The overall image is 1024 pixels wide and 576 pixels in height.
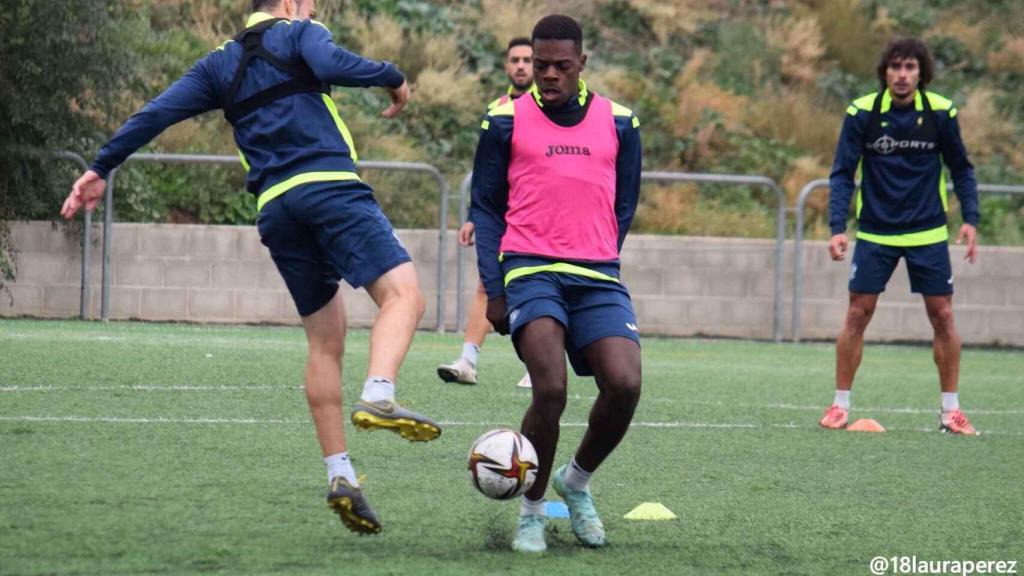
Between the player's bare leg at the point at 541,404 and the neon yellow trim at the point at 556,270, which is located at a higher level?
the neon yellow trim at the point at 556,270

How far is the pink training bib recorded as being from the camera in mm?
5957

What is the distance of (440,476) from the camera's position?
7211 mm

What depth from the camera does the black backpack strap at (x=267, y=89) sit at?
591 cm

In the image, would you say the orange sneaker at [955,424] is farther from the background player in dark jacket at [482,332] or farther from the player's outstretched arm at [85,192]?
the player's outstretched arm at [85,192]

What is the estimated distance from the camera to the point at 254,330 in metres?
16.2

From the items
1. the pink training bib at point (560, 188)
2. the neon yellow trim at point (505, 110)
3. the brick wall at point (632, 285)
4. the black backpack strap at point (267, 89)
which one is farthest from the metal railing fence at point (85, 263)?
the pink training bib at point (560, 188)

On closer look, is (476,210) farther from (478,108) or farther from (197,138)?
(478,108)

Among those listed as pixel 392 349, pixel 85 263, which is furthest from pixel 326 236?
pixel 85 263

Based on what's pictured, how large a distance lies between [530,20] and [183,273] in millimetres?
8778

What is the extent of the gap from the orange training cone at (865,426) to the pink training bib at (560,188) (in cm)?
434

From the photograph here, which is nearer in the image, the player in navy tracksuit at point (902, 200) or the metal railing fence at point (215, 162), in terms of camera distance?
the player in navy tracksuit at point (902, 200)

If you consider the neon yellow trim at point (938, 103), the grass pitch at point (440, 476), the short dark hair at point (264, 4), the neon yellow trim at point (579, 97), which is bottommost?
the grass pitch at point (440, 476)

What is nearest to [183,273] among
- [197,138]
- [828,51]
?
[197,138]

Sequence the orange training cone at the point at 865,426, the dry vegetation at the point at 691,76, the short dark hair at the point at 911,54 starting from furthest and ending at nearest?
the dry vegetation at the point at 691,76, the orange training cone at the point at 865,426, the short dark hair at the point at 911,54
